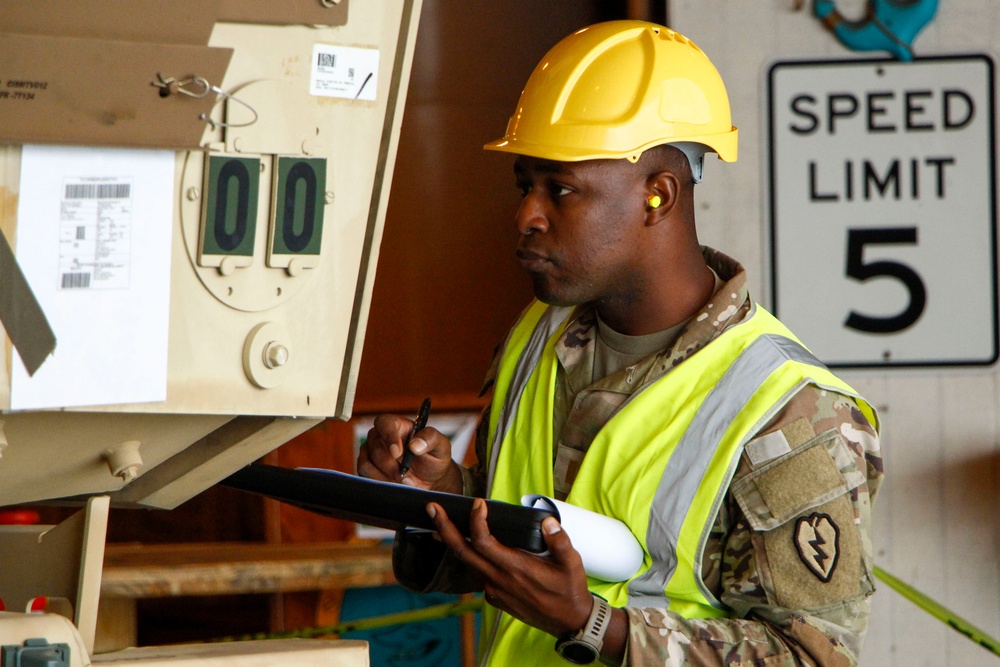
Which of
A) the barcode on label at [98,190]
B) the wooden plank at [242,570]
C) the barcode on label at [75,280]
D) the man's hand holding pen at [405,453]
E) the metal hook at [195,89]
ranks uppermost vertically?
the metal hook at [195,89]

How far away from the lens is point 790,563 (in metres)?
1.69

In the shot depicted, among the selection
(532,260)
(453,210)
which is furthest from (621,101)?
(453,210)

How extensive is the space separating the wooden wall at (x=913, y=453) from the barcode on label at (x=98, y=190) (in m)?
2.20

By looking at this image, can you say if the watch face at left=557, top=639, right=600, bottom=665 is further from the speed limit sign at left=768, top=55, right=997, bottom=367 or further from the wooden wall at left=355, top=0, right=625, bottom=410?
the wooden wall at left=355, top=0, right=625, bottom=410

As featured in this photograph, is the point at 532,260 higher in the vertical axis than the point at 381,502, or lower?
higher

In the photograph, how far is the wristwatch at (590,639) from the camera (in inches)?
65.4

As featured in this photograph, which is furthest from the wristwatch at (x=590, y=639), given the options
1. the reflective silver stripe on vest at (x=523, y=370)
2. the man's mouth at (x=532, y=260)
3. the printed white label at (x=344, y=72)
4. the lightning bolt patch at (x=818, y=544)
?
the printed white label at (x=344, y=72)

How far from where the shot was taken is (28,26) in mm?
1290

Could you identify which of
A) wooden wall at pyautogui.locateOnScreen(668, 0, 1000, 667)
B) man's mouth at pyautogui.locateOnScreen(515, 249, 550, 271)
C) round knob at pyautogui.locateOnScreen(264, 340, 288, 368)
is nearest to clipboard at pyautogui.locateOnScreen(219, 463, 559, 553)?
round knob at pyautogui.locateOnScreen(264, 340, 288, 368)

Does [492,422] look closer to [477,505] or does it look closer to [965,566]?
[477,505]

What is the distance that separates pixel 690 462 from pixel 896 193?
181 cm

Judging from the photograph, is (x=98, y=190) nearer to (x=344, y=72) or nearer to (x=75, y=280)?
(x=75, y=280)

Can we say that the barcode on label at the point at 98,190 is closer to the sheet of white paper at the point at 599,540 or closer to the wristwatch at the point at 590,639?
the sheet of white paper at the point at 599,540

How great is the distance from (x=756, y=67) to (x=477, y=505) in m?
2.06
